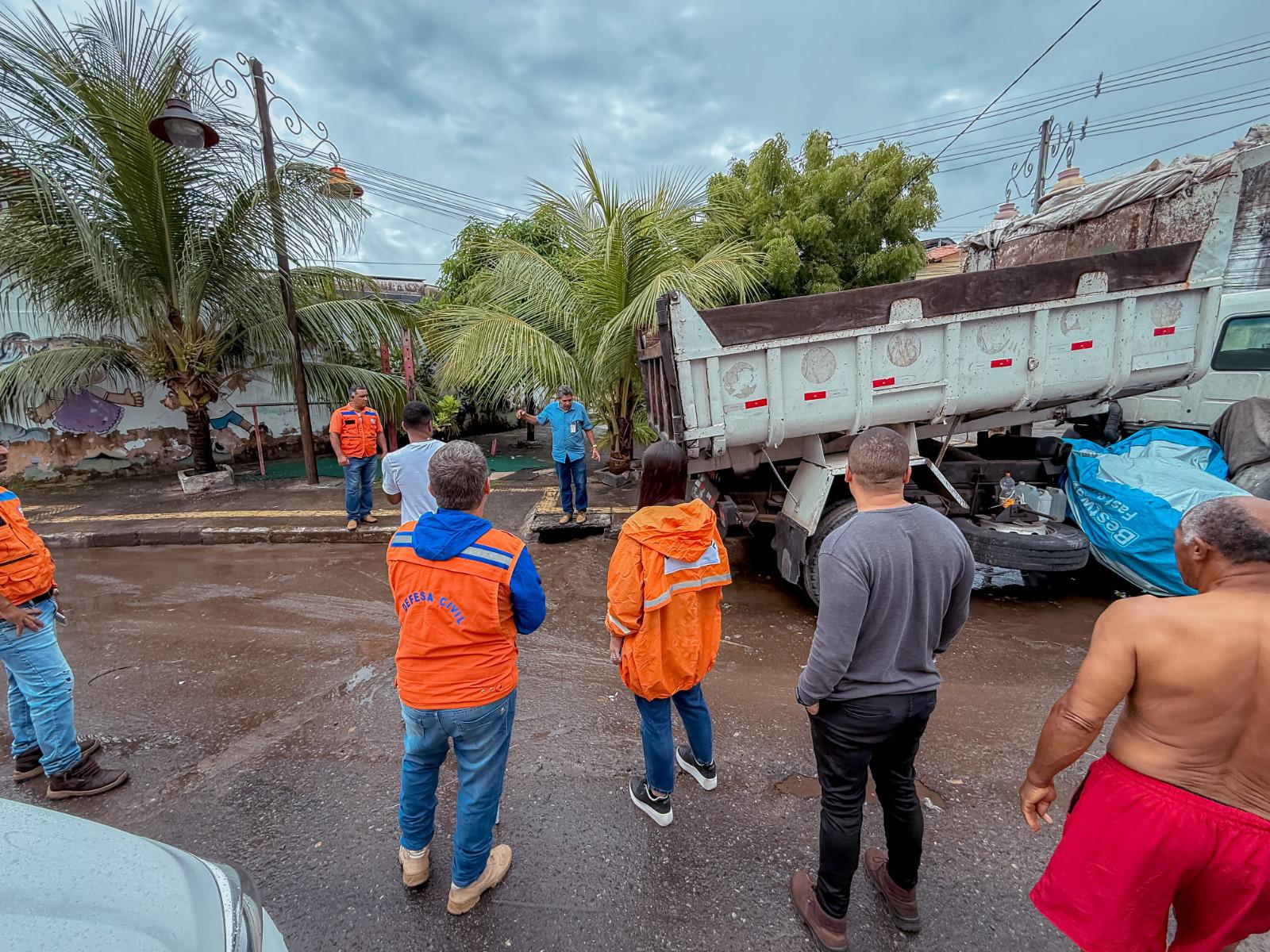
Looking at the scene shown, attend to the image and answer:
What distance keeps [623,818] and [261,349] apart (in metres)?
9.38

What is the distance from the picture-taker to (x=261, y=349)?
8766mm

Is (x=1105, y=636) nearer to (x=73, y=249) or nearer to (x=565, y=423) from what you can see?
(x=565, y=423)

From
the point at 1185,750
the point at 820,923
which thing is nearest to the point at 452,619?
the point at 820,923

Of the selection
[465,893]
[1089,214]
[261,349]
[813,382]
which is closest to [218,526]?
[261,349]

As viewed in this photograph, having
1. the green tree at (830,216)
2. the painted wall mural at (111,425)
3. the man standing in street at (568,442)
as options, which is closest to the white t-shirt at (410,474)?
the man standing in street at (568,442)

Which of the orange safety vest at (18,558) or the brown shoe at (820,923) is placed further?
the orange safety vest at (18,558)

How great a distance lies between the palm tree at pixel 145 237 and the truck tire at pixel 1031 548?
885 centimetres

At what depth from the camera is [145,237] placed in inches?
287

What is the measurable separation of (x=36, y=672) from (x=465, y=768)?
7.17 ft

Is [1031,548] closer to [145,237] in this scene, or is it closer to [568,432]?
[568,432]

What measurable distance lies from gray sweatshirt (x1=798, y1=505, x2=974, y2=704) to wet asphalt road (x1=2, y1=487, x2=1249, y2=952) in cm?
94

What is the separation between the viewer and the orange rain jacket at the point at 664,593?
2029 mm

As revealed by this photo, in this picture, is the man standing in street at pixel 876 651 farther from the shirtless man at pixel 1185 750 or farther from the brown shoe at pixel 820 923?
the shirtless man at pixel 1185 750

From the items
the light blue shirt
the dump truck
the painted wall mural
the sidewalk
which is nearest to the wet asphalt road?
the dump truck
